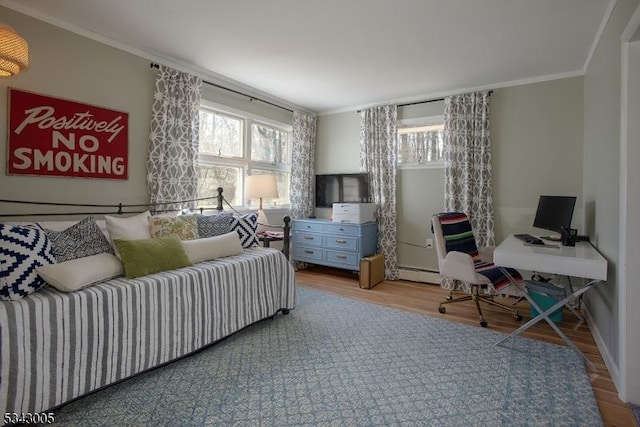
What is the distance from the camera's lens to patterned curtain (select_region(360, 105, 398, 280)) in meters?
4.32

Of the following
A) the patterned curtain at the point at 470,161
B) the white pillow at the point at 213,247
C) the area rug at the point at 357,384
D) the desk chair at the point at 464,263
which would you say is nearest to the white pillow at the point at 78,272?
the white pillow at the point at 213,247

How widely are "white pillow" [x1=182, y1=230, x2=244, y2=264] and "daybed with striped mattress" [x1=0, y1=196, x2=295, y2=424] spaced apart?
0.19 ft

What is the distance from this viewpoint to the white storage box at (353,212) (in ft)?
13.4

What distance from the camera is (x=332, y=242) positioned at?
429 cm

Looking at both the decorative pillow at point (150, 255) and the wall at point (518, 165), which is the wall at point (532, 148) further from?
the decorative pillow at point (150, 255)

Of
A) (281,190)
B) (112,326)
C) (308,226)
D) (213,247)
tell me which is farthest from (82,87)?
(308,226)

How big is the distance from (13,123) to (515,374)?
3780mm

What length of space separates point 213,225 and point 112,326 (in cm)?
125

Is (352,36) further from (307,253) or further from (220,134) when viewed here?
(307,253)

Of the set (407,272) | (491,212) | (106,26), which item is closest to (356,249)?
(407,272)

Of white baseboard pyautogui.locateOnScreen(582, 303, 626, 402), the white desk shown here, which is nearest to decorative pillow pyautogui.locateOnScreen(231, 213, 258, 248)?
the white desk

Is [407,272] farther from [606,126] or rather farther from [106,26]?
[106,26]

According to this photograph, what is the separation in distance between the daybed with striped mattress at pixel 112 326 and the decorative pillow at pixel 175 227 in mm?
355

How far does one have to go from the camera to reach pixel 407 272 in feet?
14.2
